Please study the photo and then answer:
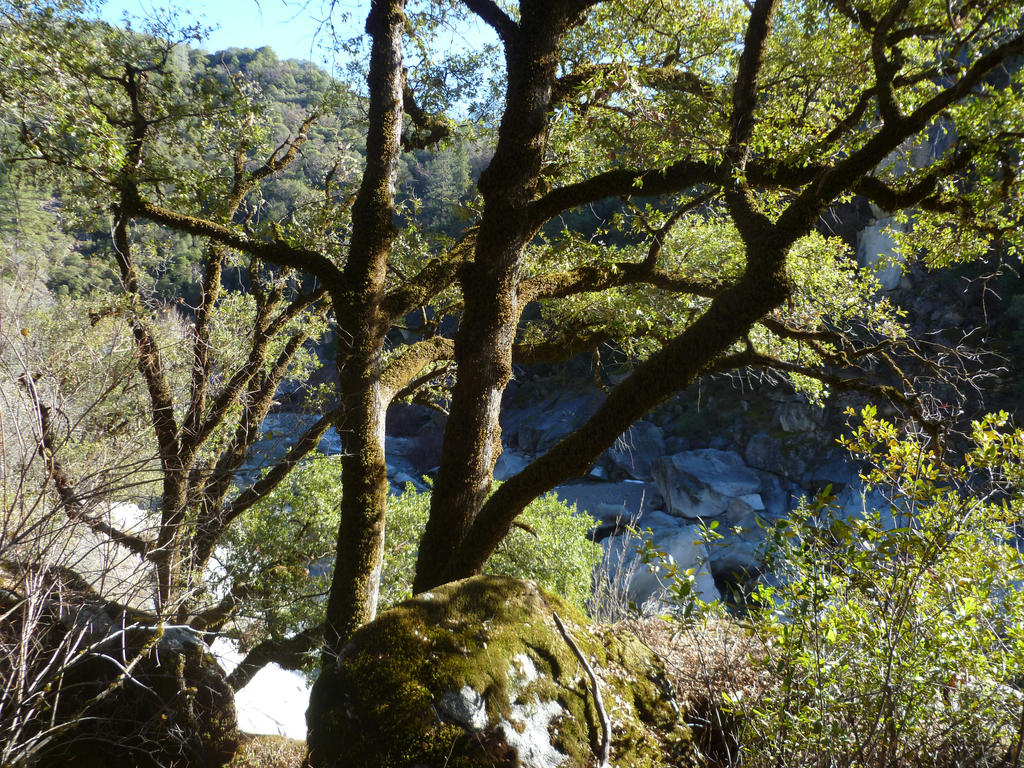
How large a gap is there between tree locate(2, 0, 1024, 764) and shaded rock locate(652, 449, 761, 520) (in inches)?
663

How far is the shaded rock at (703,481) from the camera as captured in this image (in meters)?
21.2

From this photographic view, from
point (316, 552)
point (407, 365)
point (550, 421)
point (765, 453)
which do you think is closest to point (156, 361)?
point (407, 365)

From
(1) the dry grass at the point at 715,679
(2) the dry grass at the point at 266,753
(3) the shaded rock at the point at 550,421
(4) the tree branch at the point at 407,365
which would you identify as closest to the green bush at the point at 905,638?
(1) the dry grass at the point at 715,679

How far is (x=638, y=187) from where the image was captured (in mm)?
3816

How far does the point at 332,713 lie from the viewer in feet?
7.62

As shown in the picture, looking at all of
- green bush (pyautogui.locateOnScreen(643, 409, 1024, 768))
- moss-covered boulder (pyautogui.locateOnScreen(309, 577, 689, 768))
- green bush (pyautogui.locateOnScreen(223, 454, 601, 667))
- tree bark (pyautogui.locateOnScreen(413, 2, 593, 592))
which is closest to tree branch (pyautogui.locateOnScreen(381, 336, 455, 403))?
tree bark (pyautogui.locateOnScreen(413, 2, 593, 592))

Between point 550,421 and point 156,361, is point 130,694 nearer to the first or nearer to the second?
point 156,361

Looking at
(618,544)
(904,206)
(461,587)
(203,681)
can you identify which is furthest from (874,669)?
(618,544)

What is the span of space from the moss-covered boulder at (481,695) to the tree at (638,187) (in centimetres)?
23

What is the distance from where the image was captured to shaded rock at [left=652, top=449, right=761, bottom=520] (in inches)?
835

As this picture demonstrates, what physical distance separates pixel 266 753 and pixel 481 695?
3313 mm

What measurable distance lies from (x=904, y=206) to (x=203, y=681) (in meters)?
5.83

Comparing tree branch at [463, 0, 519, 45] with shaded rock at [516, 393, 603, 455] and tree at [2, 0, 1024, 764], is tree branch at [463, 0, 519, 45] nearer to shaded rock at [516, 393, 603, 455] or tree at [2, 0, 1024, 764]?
tree at [2, 0, 1024, 764]

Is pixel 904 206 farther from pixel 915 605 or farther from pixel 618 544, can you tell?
pixel 618 544
